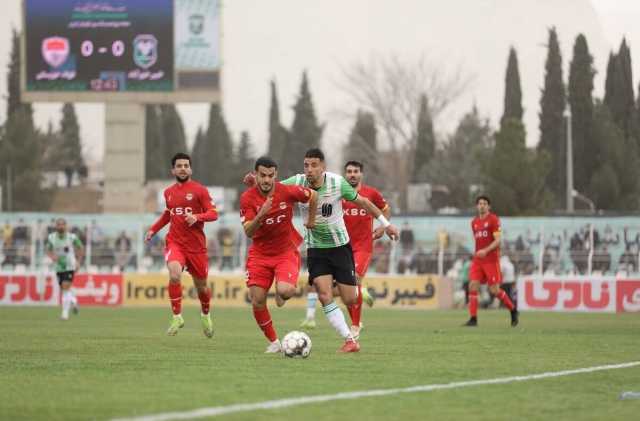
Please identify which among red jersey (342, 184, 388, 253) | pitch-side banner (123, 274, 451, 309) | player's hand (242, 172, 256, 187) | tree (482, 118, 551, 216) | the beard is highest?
tree (482, 118, 551, 216)

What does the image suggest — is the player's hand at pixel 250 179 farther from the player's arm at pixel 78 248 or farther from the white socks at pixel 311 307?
the player's arm at pixel 78 248

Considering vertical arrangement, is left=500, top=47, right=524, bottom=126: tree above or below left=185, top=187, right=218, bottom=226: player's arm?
above

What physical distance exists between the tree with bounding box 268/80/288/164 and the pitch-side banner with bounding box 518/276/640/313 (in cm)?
6748

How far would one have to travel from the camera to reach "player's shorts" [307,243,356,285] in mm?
15547

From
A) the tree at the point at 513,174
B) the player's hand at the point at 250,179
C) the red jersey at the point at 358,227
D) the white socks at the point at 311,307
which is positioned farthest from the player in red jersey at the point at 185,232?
the tree at the point at 513,174

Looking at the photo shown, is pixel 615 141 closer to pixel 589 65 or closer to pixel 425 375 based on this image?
pixel 589 65

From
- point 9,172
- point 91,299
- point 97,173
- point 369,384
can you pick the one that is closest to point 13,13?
point 9,172

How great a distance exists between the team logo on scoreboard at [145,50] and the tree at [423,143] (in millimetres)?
34895

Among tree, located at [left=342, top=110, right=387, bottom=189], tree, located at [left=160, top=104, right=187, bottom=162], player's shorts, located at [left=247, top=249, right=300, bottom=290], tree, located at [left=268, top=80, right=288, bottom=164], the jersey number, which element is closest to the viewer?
player's shorts, located at [left=247, top=249, right=300, bottom=290]

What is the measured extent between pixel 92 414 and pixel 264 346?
773cm

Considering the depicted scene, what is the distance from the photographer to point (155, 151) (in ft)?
356

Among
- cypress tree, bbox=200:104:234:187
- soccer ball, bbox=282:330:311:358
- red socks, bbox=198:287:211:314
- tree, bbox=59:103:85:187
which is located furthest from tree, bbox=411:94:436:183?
soccer ball, bbox=282:330:311:358

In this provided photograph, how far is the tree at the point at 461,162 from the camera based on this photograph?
3285 inches

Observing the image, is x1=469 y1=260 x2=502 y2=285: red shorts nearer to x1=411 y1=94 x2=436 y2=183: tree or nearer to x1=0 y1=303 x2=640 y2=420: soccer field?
x1=0 y1=303 x2=640 y2=420: soccer field
